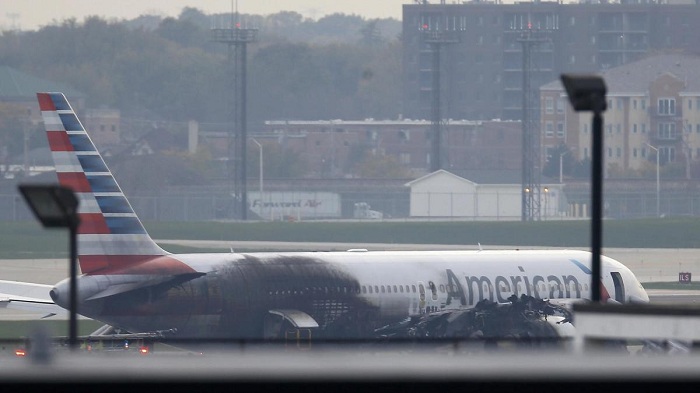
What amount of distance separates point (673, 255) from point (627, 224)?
1608cm

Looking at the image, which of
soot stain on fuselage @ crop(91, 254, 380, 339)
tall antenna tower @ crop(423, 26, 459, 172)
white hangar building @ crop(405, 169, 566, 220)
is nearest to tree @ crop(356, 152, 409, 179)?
tall antenna tower @ crop(423, 26, 459, 172)

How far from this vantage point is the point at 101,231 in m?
37.9

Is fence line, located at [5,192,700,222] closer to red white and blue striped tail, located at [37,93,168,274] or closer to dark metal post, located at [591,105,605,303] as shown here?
red white and blue striped tail, located at [37,93,168,274]

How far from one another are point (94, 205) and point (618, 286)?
1544 cm

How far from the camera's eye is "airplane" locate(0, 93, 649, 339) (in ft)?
121

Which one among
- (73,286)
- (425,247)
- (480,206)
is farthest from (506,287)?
(480,206)

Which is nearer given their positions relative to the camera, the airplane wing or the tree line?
the airplane wing

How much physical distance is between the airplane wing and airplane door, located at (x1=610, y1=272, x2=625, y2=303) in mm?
15721

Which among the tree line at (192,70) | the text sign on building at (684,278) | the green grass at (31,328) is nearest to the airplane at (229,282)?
the green grass at (31,328)

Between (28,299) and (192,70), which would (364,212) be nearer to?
(192,70)

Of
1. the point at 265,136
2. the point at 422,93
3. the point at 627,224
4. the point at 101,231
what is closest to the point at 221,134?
the point at 265,136

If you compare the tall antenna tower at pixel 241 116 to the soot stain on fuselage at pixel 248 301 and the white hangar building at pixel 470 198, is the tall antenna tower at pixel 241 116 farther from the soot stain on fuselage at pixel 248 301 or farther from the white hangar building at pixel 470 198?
the soot stain on fuselage at pixel 248 301

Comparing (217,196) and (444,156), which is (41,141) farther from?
(444,156)

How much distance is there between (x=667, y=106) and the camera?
14538 cm
